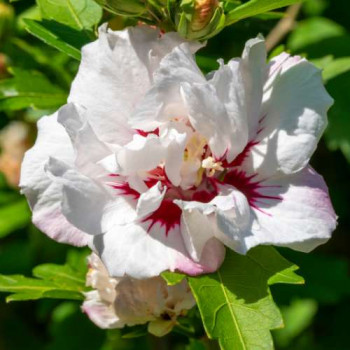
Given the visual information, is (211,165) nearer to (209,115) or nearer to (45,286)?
(209,115)

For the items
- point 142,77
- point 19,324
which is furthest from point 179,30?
point 19,324

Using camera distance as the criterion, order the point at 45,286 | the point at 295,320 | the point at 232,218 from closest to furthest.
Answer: the point at 232,218 < the point at 45,286 < the point at 295,320

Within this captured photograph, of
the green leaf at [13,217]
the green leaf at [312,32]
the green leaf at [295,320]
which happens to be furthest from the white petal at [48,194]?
the green leaf at [295,320]

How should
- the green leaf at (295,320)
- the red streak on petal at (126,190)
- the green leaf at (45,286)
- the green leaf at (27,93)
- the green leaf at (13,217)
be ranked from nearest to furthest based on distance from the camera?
the red streak on petal at (126,190)
the green leaf at (45,286)
the green leaf at (27,93)
the green leaf at (13,217)
the green leaf at (295,320)

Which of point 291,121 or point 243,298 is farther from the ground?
point 291,121

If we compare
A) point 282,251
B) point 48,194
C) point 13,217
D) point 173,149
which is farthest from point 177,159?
point 13,217

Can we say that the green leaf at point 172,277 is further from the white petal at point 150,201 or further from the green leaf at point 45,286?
the green leaf at point 45,286
